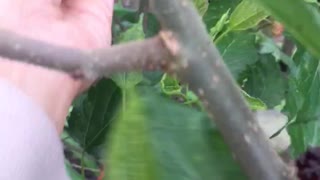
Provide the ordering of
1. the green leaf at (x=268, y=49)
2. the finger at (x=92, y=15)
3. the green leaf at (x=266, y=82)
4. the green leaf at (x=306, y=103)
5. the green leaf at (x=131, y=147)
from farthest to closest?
the green leaf at (x=268, y=49)
the green leaf at (x=266, y=82)
the finger at (x=92, y=15)
the green leaf at (x=306, y=103)
the green leaf at (x=131, y=147)

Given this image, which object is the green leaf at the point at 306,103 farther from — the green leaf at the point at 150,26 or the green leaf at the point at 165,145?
the green leaf at the point at 165,145

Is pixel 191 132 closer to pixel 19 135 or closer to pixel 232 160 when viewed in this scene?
pixel 232 160

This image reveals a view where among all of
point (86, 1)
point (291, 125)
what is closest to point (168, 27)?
point (291, 125)

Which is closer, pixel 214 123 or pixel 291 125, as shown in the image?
pixel 214 123

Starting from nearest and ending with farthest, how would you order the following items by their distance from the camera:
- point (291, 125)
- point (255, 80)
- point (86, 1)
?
point (291, 125)
point (86, 1)
point (255, 80)

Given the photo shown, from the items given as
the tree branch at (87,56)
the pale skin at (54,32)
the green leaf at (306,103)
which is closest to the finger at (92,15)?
the pale skin at (54,32)

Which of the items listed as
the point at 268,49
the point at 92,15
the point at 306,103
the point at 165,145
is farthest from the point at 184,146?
the point at 268,49

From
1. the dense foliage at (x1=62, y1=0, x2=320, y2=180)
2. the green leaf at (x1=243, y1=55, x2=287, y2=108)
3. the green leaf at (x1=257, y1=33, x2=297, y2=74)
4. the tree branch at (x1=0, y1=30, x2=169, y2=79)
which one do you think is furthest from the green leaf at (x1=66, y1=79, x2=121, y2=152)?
the tree branch at (x1=0, y1=30, x2=169, y2=79)
